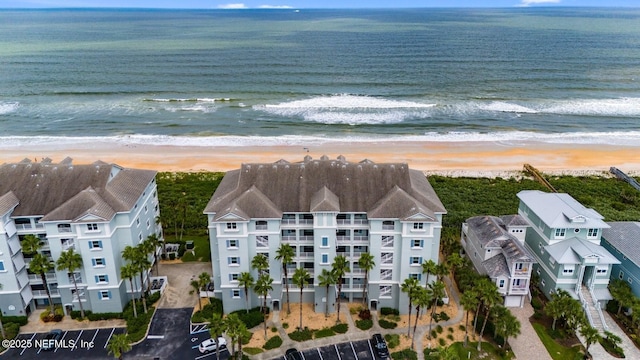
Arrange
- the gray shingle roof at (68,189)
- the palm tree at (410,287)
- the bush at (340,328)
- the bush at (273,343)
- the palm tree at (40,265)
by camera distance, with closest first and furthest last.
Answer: the palm tree at (410,287) < the bush at (273,343) < the palm tree at (40,265) < the gray shingle roof at (68,189) < the bush at (340,328)

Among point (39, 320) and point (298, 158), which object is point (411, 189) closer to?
point (39, 320)

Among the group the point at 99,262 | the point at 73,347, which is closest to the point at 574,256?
the point at 99,262

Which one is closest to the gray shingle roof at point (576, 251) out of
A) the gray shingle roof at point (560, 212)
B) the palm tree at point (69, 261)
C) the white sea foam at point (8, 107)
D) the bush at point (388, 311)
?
the gray shingle roof at point (560, 212)

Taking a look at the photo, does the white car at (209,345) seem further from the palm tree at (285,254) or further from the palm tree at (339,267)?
the palm tree at (339,267)

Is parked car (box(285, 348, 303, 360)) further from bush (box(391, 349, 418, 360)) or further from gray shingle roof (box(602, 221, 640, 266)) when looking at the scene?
gray shingle roof (box(602, 221, 640, 266))

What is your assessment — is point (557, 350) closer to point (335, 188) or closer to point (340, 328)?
point (340, 328)

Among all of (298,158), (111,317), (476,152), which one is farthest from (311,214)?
(476,152)

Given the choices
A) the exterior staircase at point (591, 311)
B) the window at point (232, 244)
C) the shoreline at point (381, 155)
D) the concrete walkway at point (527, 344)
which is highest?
the window at point (232, 244)
